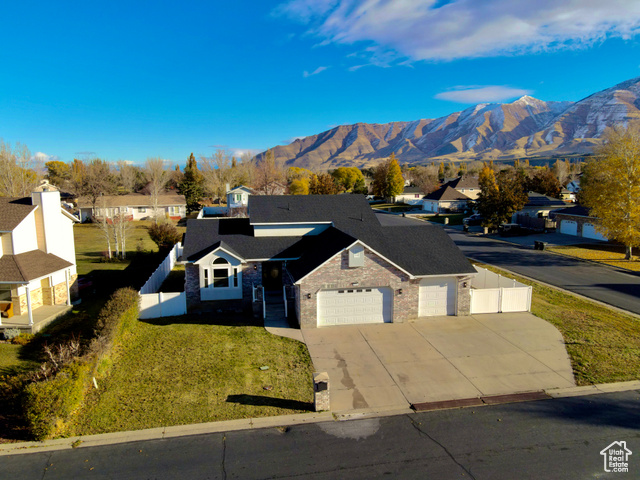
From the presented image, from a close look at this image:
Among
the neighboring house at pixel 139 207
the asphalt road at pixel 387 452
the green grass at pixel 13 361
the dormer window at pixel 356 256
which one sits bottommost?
the asphalt road at pixel 387 452

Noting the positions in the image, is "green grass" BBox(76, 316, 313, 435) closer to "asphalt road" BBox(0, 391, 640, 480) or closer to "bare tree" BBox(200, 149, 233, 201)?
"asphalt road" BBox(0, 391, 640, 480)

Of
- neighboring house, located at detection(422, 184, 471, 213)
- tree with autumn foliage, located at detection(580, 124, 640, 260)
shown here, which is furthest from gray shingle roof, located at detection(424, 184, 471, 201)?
tree with autumn foliage, located at detection(580, 124, 640, 260)

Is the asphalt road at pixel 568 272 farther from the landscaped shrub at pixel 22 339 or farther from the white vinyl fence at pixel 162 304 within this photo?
the landscaped shrub at pixel 22 339

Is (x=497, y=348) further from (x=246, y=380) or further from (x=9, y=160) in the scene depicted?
(x=9, y=160)

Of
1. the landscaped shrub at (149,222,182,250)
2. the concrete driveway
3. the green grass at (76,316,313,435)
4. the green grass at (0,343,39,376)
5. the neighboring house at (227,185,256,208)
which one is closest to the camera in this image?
the green grass at (76,316,313,435)

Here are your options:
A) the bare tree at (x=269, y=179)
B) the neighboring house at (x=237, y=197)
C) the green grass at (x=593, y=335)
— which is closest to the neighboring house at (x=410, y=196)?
the bare tree at (x=269, y=179)

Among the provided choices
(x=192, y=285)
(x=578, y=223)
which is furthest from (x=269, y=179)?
(x=192, y=285)
